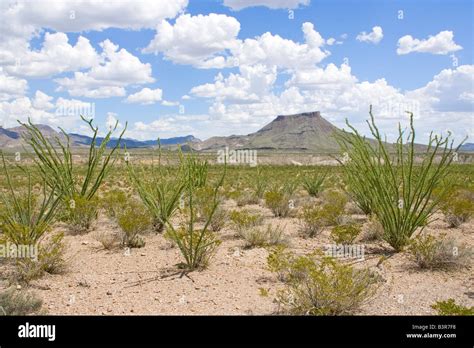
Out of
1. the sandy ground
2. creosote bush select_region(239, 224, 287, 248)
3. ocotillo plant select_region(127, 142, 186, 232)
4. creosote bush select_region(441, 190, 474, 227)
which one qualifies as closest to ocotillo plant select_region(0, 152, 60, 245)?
the sandy ground

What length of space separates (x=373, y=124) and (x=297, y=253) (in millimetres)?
2756

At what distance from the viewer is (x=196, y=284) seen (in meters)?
6.54

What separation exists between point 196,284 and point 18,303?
2377 mm

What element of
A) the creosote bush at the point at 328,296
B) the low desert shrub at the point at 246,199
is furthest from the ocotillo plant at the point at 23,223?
the low desert shrub at the point at 246,199

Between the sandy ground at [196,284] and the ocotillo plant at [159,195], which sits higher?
the ocotillo plant at [159,195]

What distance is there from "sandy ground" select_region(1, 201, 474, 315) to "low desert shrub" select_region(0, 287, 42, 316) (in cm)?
18

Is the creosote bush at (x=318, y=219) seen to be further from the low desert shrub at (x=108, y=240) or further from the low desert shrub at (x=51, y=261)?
the low desert shrub at (x=51, y=261)

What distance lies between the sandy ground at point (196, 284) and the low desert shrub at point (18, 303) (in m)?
0.18

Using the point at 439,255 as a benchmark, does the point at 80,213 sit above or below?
above

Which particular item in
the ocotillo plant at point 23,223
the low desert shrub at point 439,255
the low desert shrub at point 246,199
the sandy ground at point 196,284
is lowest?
the sandy ground at point 196,284

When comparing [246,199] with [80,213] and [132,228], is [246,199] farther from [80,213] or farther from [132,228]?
[132,228]

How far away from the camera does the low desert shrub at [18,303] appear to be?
5.23m

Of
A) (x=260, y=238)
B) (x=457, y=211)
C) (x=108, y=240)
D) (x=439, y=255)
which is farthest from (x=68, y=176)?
(x=457, y=211)
